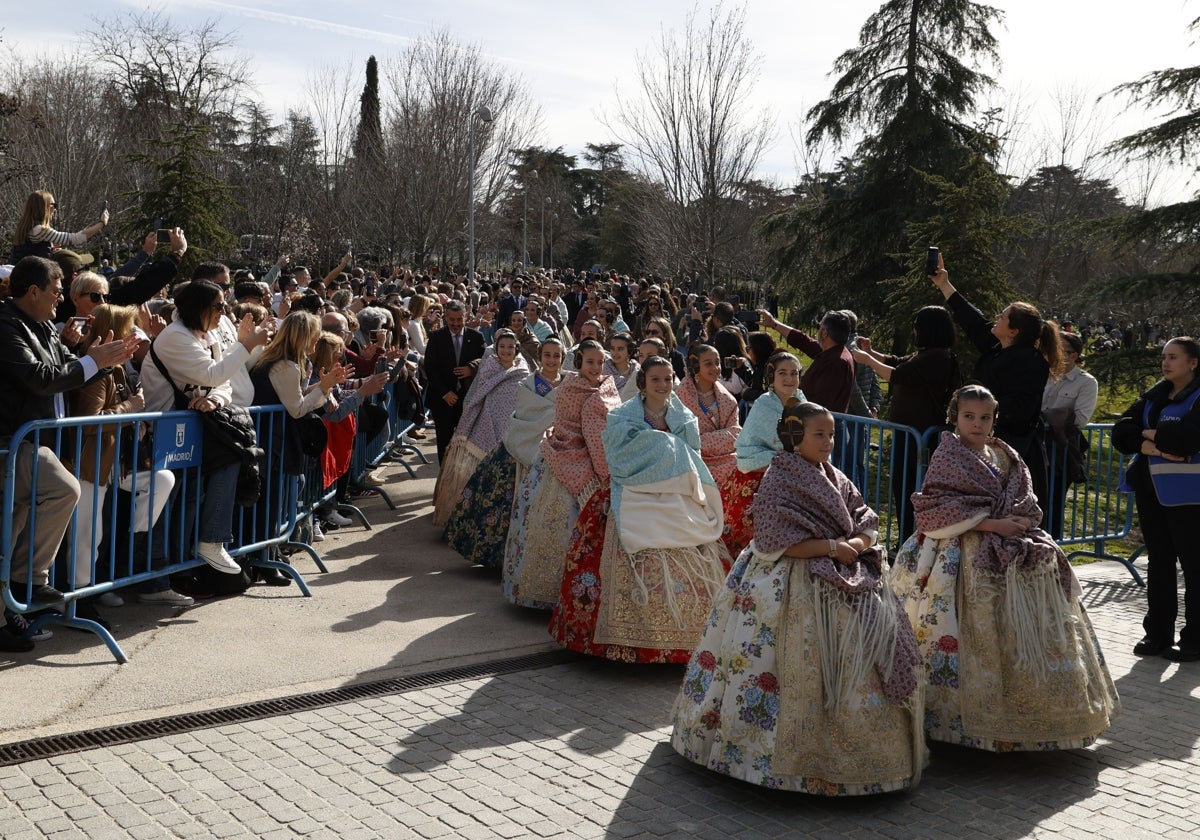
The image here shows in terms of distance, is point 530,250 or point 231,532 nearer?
point 231,532

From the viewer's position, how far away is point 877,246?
67.5 ft

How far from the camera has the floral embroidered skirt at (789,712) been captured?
4.42 metres

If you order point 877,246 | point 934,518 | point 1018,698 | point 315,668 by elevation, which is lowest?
point 315,668

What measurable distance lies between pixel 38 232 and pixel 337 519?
10.6 feet

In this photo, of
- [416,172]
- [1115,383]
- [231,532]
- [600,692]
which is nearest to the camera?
[600,692]

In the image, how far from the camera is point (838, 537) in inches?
182

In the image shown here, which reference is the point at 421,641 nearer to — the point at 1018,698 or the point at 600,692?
the point at 600,692

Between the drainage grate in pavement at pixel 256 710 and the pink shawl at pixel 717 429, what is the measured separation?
5.08 ft

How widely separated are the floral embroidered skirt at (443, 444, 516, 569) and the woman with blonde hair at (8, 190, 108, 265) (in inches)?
126

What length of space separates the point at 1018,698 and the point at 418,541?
546 cm

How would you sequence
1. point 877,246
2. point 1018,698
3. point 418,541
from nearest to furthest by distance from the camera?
1. point 1018,698
2. point 418,541
3. point 877,246

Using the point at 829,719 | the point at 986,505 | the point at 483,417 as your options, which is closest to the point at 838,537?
the point at 829,719

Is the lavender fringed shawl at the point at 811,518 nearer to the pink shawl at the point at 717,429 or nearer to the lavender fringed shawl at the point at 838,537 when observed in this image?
the lavender fringed shawl at the point at 838,537

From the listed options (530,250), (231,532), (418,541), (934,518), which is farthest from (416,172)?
(530,250)
